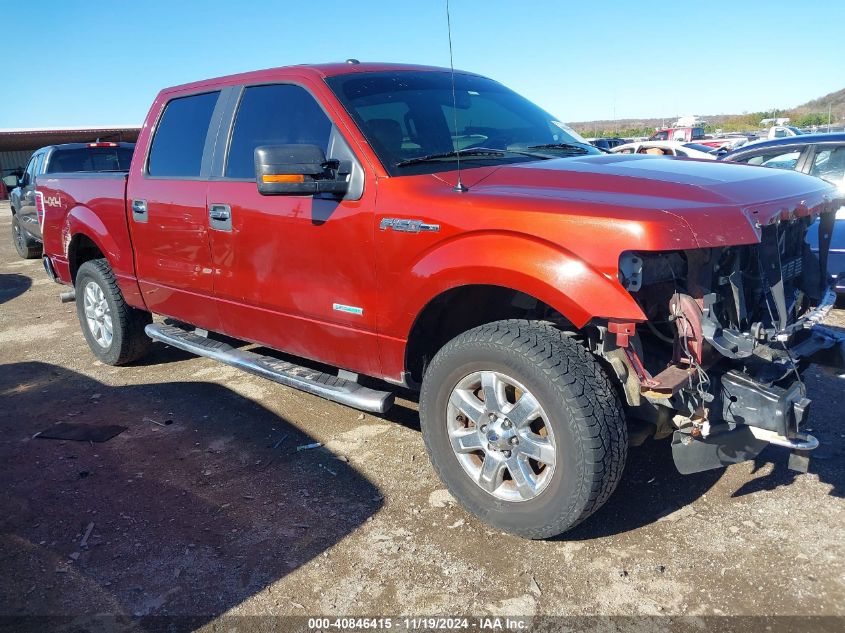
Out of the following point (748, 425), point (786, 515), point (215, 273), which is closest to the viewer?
point (748, 425)

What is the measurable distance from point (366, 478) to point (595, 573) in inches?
51.9

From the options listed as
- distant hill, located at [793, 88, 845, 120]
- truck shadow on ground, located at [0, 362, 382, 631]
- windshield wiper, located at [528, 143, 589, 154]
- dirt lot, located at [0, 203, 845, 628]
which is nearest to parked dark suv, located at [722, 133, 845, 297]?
dirt lot, located at [0, 203, 845, 628]

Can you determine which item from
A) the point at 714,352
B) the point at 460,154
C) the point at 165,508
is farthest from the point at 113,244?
the point at 714,352

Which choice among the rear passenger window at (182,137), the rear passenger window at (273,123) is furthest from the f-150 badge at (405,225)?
the rear passenger window at (182,137)

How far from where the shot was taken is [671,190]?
2746 mm

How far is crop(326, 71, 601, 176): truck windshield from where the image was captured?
11.3 ft

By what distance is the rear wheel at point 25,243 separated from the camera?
470 inches

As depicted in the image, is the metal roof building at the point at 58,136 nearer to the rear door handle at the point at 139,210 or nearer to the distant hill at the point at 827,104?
the rear door handle at the point at 139,210

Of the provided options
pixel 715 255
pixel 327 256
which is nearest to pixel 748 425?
pixel 715 255

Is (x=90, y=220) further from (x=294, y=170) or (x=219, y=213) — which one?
(x=294, y=170)

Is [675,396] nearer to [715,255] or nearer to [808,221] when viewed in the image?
[715,255]

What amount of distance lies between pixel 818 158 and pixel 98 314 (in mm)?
6743

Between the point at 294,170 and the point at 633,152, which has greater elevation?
Result: the point at 294,170

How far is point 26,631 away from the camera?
254 centimetres
